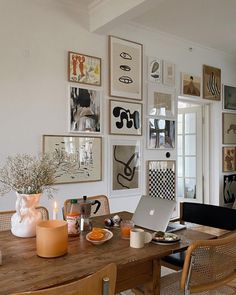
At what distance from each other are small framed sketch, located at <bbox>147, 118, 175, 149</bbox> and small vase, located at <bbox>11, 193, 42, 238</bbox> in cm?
243

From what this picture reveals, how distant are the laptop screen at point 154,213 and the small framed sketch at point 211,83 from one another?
3113 millimetres

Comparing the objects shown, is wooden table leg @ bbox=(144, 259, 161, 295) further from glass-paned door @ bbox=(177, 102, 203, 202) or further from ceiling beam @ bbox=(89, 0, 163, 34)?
glass-paned door @ bbox=(177, 102, 203, 202)

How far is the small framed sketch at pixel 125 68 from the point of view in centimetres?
353

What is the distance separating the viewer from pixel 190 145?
493cm

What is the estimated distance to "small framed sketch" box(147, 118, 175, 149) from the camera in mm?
3910

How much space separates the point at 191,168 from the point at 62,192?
253 cm

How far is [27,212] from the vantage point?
5.30ft

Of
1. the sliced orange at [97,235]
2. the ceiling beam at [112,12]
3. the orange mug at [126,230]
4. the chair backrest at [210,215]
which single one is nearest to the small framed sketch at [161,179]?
the chair backrest at [210,215]

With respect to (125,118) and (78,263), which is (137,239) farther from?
(125,118)

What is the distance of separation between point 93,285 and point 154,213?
0.89 meters

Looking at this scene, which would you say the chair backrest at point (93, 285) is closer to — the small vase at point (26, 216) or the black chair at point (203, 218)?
the small vase at point (26, 216)

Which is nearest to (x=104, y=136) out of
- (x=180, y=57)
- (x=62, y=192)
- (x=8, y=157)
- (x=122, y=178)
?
(x=122, y=178)

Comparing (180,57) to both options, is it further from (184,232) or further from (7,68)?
(184,232)

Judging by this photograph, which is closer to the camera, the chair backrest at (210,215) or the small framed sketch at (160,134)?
the chair backrest at (210,215)
